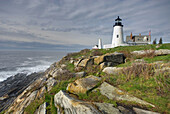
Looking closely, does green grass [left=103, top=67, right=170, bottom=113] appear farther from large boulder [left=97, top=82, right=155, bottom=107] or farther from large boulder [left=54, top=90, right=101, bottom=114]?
large boulder [left=54, top=90, right=101, bottom=114]

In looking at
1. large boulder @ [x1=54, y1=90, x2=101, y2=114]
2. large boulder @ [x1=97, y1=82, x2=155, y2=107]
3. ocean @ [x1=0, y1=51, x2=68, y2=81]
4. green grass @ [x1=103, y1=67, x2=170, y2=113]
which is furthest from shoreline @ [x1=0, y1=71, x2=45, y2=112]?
green grass @ [x1=103, y1=67, x2=170, y2=113]

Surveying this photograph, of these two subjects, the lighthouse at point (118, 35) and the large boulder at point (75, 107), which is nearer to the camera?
the large boulder at point (75, 107)

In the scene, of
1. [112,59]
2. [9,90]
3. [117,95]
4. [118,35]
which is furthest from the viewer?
[118,35]

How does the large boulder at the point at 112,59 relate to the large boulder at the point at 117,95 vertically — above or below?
above

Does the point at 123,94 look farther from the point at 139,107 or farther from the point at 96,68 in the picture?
the point at 96,68

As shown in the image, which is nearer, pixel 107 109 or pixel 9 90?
pixel 107 109

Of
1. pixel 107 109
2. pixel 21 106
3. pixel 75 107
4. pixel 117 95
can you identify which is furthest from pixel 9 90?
pixel 117 95

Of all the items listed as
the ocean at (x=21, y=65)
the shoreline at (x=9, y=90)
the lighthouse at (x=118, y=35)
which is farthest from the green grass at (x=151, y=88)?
the ocean at (x=21, y=65)

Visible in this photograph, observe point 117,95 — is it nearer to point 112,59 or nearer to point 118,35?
point 112,59

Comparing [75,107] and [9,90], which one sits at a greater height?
[75,107]

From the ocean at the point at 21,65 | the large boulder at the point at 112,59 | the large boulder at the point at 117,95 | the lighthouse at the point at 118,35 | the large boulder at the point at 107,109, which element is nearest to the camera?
A: the large boulder at the point at 107,109

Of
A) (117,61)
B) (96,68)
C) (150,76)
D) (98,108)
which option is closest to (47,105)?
(98,108)

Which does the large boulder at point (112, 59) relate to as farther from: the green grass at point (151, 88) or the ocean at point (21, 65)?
the ocean at point (21, 65)

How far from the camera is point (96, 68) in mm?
9734
